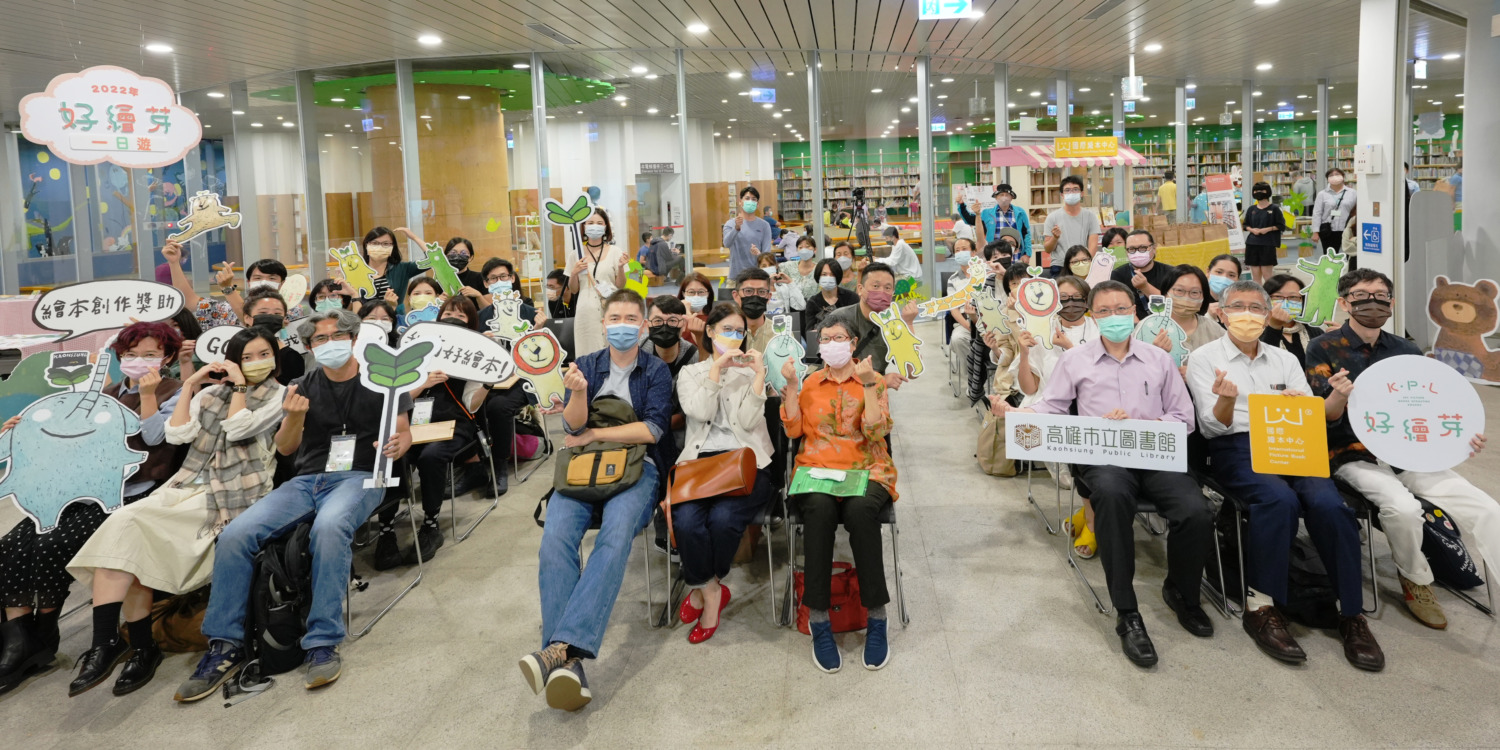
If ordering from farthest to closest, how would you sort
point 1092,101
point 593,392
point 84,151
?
point 1092,101, point 84,151, point 593,392

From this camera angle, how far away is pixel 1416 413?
308 centimetres

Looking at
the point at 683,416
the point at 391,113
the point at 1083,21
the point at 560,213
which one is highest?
the point at 1083,21

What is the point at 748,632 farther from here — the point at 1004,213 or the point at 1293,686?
the point at 1004,213

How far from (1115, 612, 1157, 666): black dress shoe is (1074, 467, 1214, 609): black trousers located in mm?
50

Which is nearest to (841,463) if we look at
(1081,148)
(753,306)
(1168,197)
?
(753,306)

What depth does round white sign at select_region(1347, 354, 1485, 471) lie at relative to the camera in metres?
3.05

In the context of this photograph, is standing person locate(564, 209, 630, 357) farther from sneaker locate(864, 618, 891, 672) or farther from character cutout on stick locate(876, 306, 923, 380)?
sneaker locate(864, 618, 891, 672)

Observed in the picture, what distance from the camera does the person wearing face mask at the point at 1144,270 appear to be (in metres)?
5.30

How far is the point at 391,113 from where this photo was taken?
381 inches

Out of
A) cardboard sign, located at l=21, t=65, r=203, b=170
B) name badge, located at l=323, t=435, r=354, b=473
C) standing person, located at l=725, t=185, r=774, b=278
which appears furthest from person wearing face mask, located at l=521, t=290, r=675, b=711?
standing person, located at l=725, t=185, r=774, b=278

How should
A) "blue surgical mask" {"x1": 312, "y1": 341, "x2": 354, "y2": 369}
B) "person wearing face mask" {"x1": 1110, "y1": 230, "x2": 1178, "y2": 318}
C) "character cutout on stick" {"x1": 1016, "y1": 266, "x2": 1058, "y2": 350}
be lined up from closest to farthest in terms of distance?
"blue surgical mask" {"x1": 312, "y1": 341, "x2": 354, "y2": 369} → "character cutout on stick" {"x1": 1016, "y1": 266, "x2": 1058, "y2": 350} → "person wearing face mask" {"x1": 1110, "y1": 230, "x2": 1178, "y2": 318}

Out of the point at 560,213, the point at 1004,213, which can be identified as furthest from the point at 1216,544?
the point at 1004,213

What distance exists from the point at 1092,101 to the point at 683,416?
12.5m

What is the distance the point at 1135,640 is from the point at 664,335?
7.11 feet
